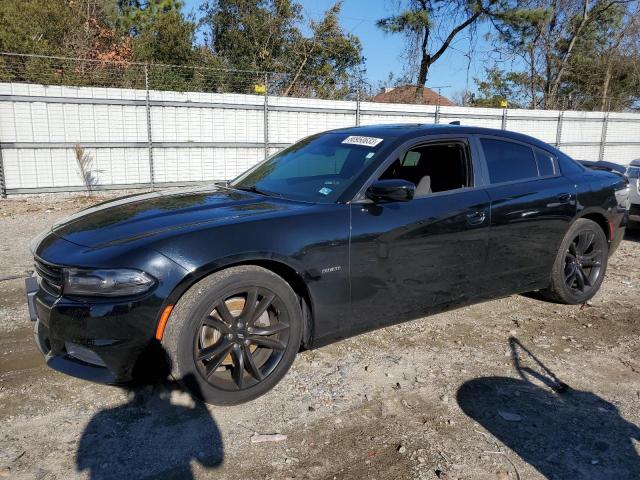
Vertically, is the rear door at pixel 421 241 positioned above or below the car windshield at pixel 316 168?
below

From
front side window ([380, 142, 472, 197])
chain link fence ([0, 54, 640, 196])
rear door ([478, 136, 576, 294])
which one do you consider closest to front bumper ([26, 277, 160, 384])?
front side window ([380, 142, 472, 197])

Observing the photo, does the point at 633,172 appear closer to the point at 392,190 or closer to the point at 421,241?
the point at 421,241

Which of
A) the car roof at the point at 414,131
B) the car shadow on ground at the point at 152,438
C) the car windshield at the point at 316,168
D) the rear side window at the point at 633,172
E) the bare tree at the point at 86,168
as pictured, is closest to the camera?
the car shadow on ground at the point at 152,438

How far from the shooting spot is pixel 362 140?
157 inches

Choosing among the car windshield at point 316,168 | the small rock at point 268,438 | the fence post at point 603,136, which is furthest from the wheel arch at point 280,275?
the fence post at point 603,136

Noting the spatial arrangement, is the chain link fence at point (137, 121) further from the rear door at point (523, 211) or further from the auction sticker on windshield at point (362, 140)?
the rear door at point (523, 211)

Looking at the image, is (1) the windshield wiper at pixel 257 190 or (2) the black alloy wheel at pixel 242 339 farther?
(1) the windshield wiper at pixel 257 190

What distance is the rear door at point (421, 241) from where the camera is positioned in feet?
11.3

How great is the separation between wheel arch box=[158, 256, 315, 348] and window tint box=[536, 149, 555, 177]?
2.54 m

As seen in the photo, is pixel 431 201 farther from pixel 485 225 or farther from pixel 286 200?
pixel 286 200

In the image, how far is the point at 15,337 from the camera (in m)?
4.02

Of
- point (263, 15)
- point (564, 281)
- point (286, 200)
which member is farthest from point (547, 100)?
point (286, 200)

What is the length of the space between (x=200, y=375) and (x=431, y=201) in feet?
6.46

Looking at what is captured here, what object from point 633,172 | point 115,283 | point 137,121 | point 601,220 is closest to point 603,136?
point 633,172
